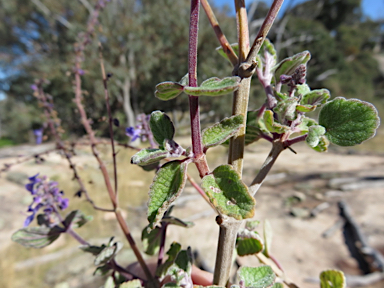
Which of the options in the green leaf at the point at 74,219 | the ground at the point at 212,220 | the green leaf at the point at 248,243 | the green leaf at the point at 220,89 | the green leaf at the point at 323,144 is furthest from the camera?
the ground at the point at 212,220

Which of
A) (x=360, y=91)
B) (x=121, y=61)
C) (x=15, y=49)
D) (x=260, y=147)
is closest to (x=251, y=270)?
(x=260, y=147)

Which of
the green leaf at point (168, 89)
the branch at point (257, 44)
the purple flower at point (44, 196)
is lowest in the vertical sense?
the purple flower at point (44, 196)

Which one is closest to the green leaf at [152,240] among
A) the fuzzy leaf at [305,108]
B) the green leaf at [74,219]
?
the green leaf at [74,219]

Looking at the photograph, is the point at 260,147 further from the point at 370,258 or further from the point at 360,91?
the point at 360,91

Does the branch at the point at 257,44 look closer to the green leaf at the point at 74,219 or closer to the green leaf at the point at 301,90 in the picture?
the green leaf at the point at 301,90

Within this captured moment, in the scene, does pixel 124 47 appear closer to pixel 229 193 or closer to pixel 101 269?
pixel 101 269

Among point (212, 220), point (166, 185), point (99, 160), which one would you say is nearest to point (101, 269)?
point (99, 160)
